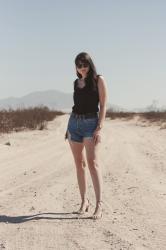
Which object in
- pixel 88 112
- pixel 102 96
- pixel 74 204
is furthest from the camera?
pixel 74 204

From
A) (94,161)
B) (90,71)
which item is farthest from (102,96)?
(94,161)

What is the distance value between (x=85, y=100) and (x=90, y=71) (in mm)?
300

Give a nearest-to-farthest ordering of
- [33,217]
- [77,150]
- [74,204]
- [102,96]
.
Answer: [102,96] < [77,150] < [33,217] < [74,204]

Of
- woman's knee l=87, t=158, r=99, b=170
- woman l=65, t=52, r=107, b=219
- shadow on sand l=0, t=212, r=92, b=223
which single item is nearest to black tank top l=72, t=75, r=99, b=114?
woman l=65, t=52, r=107, b=219

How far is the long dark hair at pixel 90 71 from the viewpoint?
5.82 meters

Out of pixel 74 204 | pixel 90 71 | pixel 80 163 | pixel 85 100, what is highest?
pixel 90 71

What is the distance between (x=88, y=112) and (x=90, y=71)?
42 centimetres

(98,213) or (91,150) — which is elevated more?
(91,150)

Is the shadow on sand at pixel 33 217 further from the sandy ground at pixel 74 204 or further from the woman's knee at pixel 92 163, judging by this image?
the woman's knee at pixel 92 163

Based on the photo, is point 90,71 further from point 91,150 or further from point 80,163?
point 80,163

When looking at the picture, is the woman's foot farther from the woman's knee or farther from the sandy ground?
the woman's knee

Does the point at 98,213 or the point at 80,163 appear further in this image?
the point at 80,163

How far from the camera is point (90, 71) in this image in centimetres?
588

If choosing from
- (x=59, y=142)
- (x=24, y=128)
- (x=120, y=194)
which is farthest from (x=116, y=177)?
(x=24, y=128)
